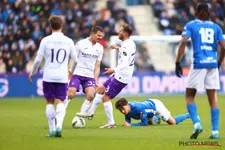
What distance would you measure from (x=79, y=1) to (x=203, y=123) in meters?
17.9

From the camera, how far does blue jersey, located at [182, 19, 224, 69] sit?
12.1 m

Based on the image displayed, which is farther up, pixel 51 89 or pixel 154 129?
pixel 51 89

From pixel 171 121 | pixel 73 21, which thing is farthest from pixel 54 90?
pixel 73 21


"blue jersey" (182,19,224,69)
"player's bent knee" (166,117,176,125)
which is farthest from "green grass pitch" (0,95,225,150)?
"blue jersey" (182,19,224,69)

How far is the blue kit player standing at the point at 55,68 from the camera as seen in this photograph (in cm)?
1271

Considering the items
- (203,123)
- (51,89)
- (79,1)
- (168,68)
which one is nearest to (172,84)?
(168,68)

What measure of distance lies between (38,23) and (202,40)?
2099 cm

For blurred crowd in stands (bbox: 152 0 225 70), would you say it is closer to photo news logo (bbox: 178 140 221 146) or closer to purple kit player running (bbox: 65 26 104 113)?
purple kit player running (bbox: 65 26 104 113)

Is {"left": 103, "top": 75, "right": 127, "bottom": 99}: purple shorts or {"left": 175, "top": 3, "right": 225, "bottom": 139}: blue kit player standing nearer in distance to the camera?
{"left": 175, "top": 3, "right": 225, "bottom": 139}: blue kit player standing

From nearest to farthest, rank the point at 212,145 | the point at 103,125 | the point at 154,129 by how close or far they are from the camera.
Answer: the point at 212,145 → the point at 154,129 → the point at 103,125

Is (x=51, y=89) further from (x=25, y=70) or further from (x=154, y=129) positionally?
(x=25, y=70)

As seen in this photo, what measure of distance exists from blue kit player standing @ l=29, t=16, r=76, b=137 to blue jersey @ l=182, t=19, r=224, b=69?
2.16 meters

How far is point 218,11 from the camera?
110 ft

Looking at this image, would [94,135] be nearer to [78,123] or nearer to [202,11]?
[78,123]
